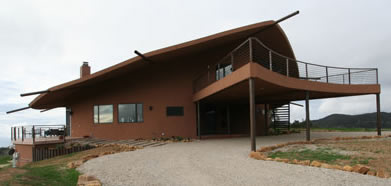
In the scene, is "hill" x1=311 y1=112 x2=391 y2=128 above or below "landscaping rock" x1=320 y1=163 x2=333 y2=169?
below

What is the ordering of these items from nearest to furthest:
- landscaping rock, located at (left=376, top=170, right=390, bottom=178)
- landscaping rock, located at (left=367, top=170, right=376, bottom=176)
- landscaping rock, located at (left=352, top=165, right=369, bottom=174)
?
landscaping rock, located at (left=376, top=170, right=390, bottom=178)
landscaping rock, located at (left=367, top=170, right=376, bottom=176)
landscaping rock, located at (left=352, top=165, right=369, bottom=174)

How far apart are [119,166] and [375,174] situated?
238 inches

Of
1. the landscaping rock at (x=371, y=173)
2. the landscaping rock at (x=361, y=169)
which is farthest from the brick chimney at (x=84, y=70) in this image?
the landscaping rock at (x=371, y=173)

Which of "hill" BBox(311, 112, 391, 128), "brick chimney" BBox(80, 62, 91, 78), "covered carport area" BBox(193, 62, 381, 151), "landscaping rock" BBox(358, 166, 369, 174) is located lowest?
"hill" BBox(311, 112, 391, 128)

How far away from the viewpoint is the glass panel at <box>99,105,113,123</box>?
15148 mm

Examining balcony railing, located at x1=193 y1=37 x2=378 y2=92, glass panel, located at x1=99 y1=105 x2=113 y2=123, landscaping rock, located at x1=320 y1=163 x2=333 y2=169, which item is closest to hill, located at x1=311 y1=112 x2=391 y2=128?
balcony railing, located at x1=193 y1=37 x2=378 y2=92

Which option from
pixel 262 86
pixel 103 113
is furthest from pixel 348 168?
pixel 103 113

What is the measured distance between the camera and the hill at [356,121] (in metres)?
33.0

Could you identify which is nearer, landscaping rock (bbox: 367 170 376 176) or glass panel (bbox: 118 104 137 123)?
landscaping rock (bbox: 367 170 376 176)

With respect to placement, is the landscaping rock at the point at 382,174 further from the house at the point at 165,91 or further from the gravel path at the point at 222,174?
the house at the point at 165,91

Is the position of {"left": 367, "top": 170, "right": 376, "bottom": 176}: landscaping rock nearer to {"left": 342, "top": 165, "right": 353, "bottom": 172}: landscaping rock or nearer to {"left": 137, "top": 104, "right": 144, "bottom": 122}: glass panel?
{"left": 342, "top": 165, "right": 353, "bottom": 172}: landscaping rock

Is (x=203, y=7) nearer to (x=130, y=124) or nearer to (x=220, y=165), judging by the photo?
(x=130, y=124)

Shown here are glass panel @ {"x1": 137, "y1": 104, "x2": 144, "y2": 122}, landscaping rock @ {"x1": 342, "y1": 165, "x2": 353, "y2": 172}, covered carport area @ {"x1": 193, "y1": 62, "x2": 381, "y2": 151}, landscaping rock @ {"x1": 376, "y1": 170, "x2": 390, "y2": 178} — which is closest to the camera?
landscaping rock @ {"x1": 376, "y1": 170, "x2": 390, "y2": 178}

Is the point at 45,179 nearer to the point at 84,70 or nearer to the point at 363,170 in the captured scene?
the point at 363,170
